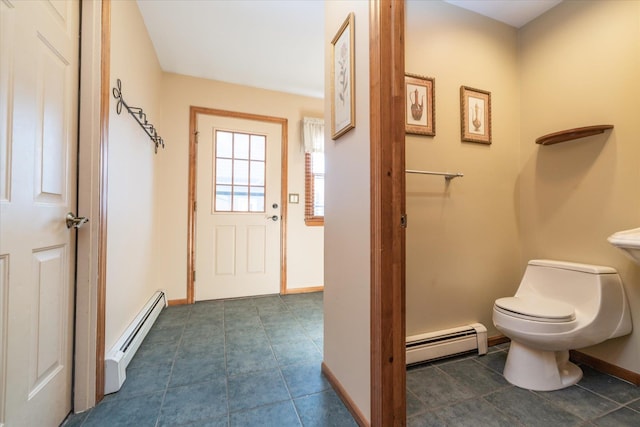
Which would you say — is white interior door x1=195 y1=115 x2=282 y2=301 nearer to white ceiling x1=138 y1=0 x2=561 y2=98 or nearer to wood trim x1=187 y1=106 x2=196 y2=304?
wood trim x1=187 y1=106 x2=196 y2=304

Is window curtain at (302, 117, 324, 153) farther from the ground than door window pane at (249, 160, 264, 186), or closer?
farther from the ground

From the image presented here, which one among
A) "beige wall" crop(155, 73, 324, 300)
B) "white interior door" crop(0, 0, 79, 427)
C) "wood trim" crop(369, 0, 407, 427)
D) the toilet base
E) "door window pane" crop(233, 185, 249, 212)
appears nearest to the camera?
"white interior door" crop(0, 0, 79, 427)

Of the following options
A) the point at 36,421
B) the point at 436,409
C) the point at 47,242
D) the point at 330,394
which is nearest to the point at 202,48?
the point at 47,242

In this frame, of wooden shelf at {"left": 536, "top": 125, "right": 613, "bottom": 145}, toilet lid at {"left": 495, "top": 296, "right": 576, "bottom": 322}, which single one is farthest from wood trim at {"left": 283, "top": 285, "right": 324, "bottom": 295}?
wooden shelf at {"left": 536, "top": 125, "right": 613, "bottom": 145}

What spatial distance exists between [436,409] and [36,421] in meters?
1.64

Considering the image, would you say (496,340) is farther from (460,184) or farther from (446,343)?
(460,184)

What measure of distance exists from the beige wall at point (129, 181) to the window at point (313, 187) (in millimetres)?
1625

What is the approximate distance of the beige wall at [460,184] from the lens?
172 cm

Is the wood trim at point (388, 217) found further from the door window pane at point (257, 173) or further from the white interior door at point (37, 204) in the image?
the door window pane at point (257, 173)

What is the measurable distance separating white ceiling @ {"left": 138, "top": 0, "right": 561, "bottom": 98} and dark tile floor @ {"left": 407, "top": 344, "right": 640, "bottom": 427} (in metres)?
2.37

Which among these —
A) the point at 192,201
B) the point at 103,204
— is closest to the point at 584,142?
the point at 103,204

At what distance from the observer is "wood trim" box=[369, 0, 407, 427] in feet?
3.25

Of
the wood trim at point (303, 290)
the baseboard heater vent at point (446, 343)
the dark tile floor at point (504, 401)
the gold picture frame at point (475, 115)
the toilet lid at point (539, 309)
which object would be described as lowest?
the dark tile floor at point (504, 401)

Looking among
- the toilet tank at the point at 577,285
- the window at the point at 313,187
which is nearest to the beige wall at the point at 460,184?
the toilet tank at the point at 577,285
